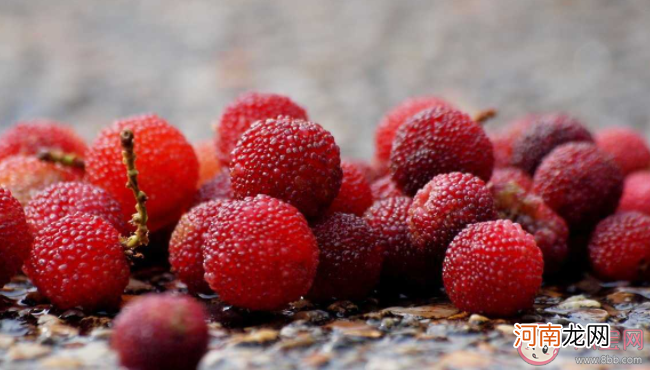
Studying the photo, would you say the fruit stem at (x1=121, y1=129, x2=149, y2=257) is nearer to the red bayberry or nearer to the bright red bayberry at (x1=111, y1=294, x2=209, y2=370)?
the bright red bayberry at (x1=111, y1=294, x2=209, y2=370)

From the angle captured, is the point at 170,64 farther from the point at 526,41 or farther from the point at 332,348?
the point at 332,348

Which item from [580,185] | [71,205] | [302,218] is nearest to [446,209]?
[302,218]

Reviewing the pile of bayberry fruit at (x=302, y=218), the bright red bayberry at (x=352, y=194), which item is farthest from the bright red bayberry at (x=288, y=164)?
the bright red bayberry at (x=352, y=194)

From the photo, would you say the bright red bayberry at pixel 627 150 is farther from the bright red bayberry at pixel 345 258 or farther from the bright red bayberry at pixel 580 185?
the bright red bayberry at pixel 345 258

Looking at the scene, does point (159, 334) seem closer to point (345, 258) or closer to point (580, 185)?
point (345, 258)

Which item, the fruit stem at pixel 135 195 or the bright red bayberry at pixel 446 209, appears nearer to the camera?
the fruit stem at pixel 135 195

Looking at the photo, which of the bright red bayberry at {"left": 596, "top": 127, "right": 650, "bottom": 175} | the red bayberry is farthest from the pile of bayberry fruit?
the bright red bayberry at {"left": 596, "top": 127, "right": 650, "bottom": 175}
